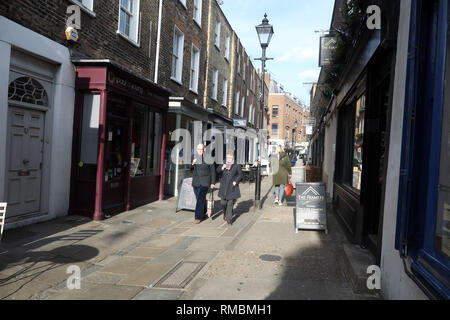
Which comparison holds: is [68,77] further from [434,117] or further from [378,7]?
[434,117]

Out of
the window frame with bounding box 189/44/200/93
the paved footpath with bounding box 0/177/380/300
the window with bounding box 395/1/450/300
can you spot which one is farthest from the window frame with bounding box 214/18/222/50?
the window with bounding box 395/1/450/300

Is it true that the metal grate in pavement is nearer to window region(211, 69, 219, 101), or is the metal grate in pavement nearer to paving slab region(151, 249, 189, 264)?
paving slab region(151, 249, 189, 264)

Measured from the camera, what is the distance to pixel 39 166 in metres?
7.24

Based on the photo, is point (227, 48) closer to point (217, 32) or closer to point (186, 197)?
point (217, 32)

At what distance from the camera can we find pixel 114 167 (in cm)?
891

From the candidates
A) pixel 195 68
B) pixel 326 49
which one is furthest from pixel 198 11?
pixel 326 49

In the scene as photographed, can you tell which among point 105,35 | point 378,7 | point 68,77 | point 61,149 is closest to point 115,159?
point 61,149

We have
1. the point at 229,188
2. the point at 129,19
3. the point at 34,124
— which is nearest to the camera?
the point at 34,124

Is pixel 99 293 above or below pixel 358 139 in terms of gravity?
below

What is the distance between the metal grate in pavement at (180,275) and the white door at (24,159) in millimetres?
3704

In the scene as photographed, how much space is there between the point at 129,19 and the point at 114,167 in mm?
4536

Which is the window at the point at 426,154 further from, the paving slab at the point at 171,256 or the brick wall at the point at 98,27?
the brick wall at the point at 98,27
